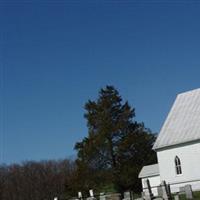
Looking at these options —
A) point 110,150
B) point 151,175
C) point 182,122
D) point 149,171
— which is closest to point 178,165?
point 182,122

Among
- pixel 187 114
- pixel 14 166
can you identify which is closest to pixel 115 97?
pixel 187 114

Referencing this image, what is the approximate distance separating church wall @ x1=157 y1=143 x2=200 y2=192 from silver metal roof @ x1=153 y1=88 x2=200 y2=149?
60cm

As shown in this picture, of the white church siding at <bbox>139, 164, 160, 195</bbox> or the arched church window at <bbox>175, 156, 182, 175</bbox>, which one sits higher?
the white church siding at <bbox>139, 164, 160, 195</bbox>

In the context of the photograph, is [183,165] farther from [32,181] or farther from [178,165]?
[32,181]

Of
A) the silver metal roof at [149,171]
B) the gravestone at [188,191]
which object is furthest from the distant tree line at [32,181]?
the gravestone at [188,191]

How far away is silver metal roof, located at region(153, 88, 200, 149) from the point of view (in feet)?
129

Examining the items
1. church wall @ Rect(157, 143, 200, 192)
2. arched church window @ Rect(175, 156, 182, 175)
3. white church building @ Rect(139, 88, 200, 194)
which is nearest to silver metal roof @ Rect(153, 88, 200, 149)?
white church building @ Rect(139, 88, 200, 194)

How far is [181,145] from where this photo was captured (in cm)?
3912

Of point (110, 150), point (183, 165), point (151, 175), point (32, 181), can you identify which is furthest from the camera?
point (32, 181)

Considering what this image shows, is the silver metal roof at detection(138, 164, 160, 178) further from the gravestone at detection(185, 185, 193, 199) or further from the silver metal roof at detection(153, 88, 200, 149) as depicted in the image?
the gravestone at detection(185, 185, 193, 199)

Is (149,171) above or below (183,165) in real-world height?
above

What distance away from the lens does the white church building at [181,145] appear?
38.2 m

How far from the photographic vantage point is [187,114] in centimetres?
4122

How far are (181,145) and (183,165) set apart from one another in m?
1.55
